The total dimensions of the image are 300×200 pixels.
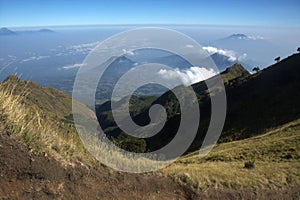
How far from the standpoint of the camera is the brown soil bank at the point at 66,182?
21.9 ft

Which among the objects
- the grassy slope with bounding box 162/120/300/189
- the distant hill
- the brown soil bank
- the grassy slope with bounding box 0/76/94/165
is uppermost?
the grassy slope with bounding box 0/76/94/165

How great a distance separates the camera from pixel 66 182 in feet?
24.3

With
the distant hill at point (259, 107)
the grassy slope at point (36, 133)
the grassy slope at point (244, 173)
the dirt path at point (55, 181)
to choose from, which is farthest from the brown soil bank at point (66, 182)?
the distant hill at point (259, 107)

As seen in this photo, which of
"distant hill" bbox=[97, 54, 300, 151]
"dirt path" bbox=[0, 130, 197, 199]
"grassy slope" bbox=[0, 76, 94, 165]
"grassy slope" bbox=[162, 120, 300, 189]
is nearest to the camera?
"dirt path" bbox=[0, 130, 197, 199]

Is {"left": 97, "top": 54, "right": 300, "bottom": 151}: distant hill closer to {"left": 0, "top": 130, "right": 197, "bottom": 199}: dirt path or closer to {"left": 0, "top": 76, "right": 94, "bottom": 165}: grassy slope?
{"left": 0, "top": 130, "right": 197, "bottom": 199}: dirt path

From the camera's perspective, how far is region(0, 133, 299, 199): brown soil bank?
668cm

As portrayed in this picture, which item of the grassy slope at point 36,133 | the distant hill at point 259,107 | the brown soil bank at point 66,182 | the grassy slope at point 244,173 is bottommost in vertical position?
the distant hill at point 259,107

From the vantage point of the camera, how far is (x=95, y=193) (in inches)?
303

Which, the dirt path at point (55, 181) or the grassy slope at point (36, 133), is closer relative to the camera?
the dirt path at point (55, 181)

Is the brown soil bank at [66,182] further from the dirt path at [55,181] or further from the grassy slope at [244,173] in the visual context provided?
the grassy slope at [244,173]

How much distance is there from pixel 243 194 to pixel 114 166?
529 cm

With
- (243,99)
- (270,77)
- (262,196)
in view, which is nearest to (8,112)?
(262,196)

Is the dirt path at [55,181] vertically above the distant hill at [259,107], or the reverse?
the dirt path at [55,181]

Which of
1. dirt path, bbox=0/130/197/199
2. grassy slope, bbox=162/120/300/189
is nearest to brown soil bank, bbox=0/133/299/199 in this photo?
dirt path, bbox=0/130/197/199
